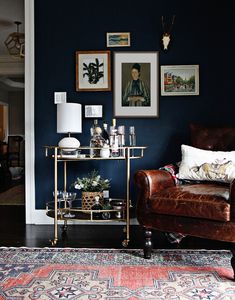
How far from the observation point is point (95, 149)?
9.93 ft

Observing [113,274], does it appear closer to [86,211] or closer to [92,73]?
[86,211]

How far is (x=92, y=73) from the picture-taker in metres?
3.57

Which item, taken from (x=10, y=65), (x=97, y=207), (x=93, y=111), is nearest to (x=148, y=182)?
(x=97, y=207)

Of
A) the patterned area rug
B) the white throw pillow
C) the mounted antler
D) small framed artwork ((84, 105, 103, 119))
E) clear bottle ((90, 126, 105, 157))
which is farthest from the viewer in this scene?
small framed artwork ((84, 105, 103, 119))

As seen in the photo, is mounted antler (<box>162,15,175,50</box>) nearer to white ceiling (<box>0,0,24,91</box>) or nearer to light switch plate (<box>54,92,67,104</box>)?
light switch plate (<box>54,92,67,104</box>)

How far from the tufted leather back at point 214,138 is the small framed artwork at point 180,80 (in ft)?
1.73

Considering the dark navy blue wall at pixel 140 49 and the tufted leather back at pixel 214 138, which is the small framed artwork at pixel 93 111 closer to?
the dark navy blue wall at pixel 140 49

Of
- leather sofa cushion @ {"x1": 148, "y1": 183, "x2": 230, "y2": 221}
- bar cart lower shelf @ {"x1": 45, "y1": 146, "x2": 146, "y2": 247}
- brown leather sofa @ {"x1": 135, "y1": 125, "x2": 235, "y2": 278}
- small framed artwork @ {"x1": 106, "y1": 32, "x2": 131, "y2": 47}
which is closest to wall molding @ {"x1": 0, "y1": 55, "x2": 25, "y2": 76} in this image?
small framed artwork @ {"x1": 106, "y1": 32, "x2": 131, "y2": 47}

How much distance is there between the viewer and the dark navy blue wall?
3.51 metres

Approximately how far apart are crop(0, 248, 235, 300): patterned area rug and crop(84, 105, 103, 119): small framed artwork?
1432 millimetres

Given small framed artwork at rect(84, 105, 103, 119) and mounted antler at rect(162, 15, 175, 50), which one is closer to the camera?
mounted antler at rect(162, 15, 175, 50)

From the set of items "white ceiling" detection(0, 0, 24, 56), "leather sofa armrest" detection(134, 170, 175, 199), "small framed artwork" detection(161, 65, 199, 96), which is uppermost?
"white ceiling" detection(0, 0, 24, 56)

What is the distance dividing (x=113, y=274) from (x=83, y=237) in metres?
0.92

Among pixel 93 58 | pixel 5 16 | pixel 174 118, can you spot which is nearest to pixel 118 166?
pixel 174 118
